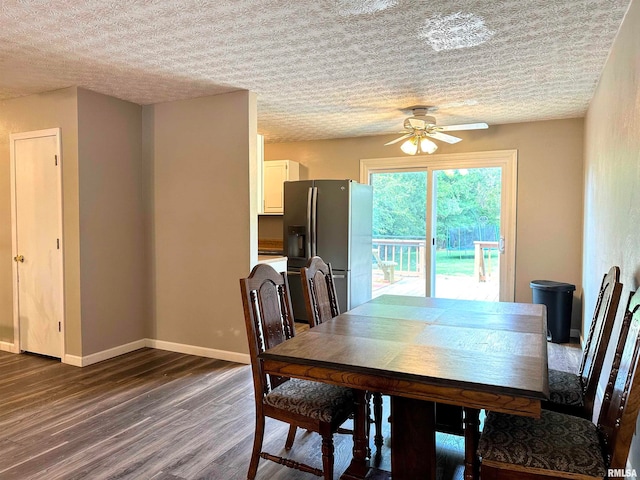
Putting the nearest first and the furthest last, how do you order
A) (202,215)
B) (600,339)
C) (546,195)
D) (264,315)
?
(600,339)
(264,315)
(202,215)
(546,195)

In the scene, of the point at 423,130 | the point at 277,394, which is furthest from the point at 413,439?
the point at 423,130

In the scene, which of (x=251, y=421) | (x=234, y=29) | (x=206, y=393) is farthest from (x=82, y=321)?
(x=234, y=29)

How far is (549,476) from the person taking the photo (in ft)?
4.81

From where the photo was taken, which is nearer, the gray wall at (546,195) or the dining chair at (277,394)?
the dining chair at (277,394)

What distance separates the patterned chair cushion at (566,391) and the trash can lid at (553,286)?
2666 millimetres

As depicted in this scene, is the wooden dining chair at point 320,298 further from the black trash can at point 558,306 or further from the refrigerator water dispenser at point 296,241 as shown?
the black trash can at point 558,306

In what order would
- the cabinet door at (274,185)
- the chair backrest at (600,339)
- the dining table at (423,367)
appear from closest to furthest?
the dining table at (423,367) < the chair backrest at (600,339) < the cabinet door at (274,185)

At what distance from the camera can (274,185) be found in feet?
19.9

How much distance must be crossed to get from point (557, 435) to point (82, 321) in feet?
12.3

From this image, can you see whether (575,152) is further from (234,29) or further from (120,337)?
(120,337)

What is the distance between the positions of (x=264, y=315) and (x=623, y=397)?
1.48m

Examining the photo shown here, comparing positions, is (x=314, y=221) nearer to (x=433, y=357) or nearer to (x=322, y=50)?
(x=322, y=50)

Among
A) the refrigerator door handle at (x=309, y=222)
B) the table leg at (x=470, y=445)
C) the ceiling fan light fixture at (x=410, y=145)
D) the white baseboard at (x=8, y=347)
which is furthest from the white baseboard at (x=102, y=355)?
the table leg at (x=470, y=445)

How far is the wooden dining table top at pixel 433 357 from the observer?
4.66 ft
